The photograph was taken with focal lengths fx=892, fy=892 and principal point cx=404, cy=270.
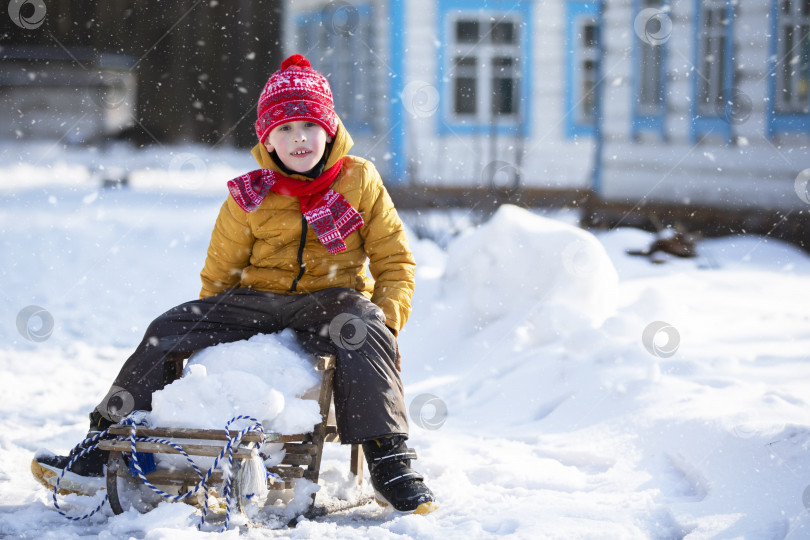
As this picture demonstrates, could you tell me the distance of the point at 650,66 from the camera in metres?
10.2

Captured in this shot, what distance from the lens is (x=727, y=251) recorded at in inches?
322

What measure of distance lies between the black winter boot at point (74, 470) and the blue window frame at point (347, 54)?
10171 millimetres

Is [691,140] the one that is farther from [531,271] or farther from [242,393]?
[242,393]

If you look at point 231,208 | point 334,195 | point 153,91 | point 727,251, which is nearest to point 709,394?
point 334,195

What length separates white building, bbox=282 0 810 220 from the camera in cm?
867

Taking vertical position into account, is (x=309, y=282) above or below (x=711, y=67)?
below

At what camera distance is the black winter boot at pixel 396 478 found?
2.78 metres

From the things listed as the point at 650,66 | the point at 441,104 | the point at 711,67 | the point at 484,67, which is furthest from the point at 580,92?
the point at 711,67

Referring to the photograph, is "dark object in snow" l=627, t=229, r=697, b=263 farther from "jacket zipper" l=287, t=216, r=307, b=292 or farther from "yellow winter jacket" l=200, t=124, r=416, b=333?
"jacket zipper" l=287, t=216, r=307, b=292

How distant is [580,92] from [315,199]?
1029 cm

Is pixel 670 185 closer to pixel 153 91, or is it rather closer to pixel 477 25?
pixel 477 25

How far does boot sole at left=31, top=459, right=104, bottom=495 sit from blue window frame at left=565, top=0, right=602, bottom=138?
1054 cm

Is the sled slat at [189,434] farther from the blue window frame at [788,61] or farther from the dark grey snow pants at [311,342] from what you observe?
the blue window frame at [788,61]

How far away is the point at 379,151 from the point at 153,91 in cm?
968
